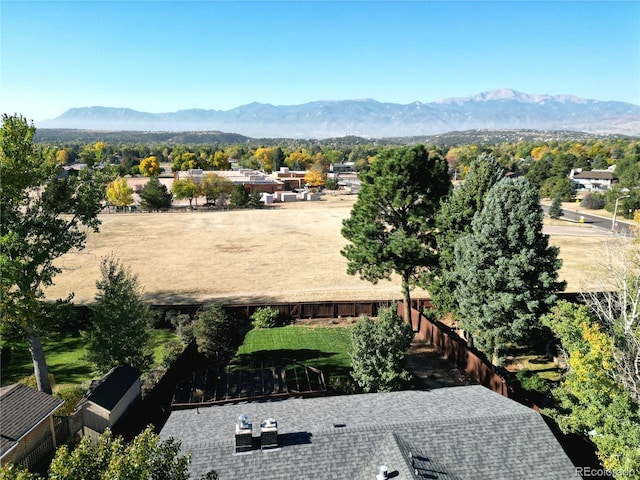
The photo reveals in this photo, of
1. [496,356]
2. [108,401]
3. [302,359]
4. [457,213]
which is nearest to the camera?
[108,401]

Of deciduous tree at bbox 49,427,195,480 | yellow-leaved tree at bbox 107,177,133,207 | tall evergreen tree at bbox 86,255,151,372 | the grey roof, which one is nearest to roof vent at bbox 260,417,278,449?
the grey roof

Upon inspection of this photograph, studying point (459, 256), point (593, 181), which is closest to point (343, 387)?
Answer: point (459, 256)

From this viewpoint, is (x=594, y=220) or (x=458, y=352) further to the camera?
(x=594, y=220)

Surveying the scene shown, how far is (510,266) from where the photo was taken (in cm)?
2098

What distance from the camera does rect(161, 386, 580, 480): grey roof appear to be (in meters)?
12.2

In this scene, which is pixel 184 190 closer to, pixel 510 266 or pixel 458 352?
pixel 458 352

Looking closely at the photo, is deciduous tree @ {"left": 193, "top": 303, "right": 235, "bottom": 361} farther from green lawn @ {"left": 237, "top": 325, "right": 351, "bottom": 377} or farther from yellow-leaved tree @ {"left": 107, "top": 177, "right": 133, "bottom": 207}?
yellow-leaved tree @ {"left": 107, "top": 177, "right": 133, "bottom": 207}

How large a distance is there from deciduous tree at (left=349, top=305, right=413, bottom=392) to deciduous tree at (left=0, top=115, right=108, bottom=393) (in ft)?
46.9

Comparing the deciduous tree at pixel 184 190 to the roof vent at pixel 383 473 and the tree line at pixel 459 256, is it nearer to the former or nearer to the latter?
the tree line at pixel 459 256

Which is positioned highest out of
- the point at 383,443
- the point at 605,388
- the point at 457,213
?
the point at 457,213

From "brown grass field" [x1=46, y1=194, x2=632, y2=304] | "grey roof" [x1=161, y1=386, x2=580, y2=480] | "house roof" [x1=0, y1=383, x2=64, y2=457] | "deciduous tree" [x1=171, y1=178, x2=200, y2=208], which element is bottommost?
"brown grass field" [x1=46, y1=194, x2=632, y2=304]

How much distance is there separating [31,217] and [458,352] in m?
22.9

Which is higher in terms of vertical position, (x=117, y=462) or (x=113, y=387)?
(x=117, y=462)

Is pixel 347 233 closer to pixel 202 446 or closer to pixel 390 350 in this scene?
pixel 390 350
